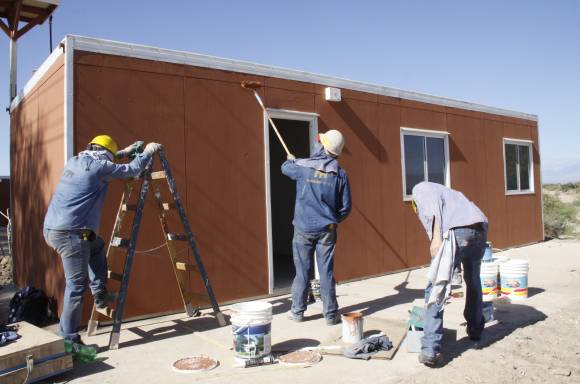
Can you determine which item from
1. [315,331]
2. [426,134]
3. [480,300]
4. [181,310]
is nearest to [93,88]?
[181,310]

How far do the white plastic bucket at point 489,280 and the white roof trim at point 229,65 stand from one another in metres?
3.55

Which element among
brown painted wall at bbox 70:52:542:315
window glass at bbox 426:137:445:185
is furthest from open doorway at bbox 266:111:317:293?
window glass at bbox 426:137:445:185

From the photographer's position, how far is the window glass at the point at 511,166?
1178cm

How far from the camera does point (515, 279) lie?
609cm

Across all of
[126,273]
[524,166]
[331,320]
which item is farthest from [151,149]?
[524,166]

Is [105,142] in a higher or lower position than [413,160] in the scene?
lower

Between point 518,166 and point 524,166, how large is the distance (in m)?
0.40

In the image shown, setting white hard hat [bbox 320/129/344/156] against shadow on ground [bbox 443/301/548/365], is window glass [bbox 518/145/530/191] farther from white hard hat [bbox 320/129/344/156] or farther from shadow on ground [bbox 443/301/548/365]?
white hard hat [bbox 320/129/344/156]

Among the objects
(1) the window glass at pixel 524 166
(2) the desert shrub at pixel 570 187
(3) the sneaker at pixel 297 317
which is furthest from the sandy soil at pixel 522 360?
(2) the desert shrub at pixel 570 187

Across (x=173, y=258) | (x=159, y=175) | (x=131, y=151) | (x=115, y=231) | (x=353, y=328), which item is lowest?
(x=353, y=328)

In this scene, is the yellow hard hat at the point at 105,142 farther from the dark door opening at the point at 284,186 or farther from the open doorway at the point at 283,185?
the dark door opening at the point at 284,186

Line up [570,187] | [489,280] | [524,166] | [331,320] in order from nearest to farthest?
[331,320] < [489,280] < [524,166] < [570,187]

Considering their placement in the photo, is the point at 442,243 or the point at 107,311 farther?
the point at 107,311

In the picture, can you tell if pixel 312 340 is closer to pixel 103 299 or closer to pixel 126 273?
pixel 126 273
